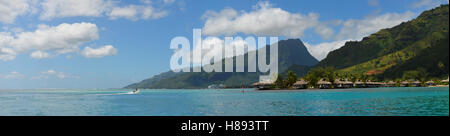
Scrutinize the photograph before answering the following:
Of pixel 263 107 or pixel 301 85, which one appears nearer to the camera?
pixel 263 107

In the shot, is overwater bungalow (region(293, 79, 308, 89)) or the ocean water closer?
the ocean water

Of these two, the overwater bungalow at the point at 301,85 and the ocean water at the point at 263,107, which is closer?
the ocean water at the point at 263,107
